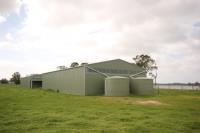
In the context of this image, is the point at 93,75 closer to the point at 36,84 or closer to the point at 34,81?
the point at 34,81

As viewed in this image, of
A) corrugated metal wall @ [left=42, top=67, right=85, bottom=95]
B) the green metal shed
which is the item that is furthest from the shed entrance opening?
corrugated metal wall @ [left=42, top=67, right=85, bottom=95]

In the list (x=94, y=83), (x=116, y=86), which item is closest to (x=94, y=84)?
(x=94, y=83)

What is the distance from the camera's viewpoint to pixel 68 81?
51656mm

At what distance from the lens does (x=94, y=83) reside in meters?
44.6

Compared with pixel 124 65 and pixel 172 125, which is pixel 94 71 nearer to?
pixel 124 65

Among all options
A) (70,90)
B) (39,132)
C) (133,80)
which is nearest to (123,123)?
(39,132)

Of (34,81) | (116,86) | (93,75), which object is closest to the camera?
(116,86)

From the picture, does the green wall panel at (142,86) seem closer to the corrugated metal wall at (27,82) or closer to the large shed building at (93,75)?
the large shed building at (93,75)

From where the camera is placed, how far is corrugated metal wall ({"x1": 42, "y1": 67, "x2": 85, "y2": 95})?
45044mm

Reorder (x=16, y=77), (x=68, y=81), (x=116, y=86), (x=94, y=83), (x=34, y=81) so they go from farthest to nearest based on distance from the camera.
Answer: (x=16, y=77) → (x=34, y=81) → (x=68, y=81) → (x=94, y=83) → (x=116, y=86)

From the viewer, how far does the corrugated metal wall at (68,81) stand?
45.0m

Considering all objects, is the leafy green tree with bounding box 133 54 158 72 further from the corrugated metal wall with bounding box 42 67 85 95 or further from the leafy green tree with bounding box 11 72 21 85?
the leafy green tree with bounding box 11 72 21 85

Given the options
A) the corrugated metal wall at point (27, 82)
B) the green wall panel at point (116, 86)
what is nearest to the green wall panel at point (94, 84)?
the green wall panel at point (116, 86)

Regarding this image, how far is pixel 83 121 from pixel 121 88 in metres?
28.1
